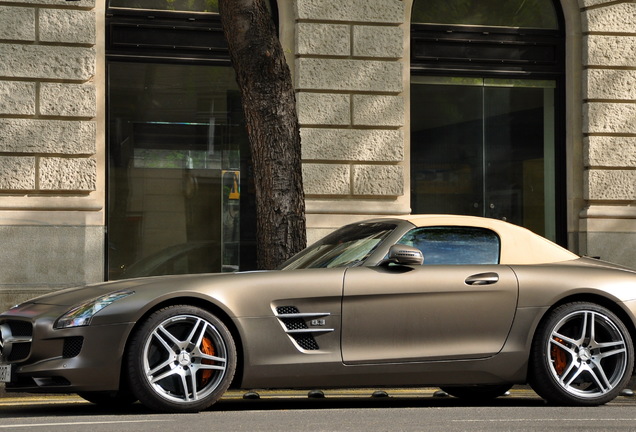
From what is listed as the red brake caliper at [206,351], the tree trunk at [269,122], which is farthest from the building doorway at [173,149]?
the red brake caliper at [206,351]

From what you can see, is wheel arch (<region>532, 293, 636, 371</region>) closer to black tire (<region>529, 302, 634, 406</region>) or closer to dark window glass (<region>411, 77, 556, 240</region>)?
black tire (<region>529, 302, 634, 406</region>)

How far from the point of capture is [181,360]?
6.68m

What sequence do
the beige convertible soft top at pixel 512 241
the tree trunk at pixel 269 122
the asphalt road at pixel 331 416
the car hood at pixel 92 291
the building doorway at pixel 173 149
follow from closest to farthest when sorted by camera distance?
the asphalt road at pixel 331 416
the car hood at pixel 92 291
the beige convertible soft top at pixel 512 241
the tree trunk at pixel 269 122
the building doorway at pixel 173 149

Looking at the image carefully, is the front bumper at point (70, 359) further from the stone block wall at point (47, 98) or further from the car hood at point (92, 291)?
the stone block wall at point (47, 98)

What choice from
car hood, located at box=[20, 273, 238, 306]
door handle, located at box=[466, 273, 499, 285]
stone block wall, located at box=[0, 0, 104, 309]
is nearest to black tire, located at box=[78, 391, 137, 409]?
car hood, located at box=[20, 273, 238, 306]

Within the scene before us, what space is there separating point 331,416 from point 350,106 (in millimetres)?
8040

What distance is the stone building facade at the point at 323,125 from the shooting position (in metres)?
13.1

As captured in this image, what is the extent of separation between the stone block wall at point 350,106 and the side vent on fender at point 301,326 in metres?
7.00

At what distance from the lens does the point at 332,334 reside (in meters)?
6.97

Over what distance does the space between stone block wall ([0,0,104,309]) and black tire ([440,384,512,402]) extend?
6.29 metres

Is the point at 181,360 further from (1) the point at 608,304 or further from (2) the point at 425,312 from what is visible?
(1) the point at 608,304

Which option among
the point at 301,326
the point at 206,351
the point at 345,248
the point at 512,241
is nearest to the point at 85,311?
the point at 206,351

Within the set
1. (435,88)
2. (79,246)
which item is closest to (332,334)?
(79,246)

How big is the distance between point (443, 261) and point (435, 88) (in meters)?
7.91
